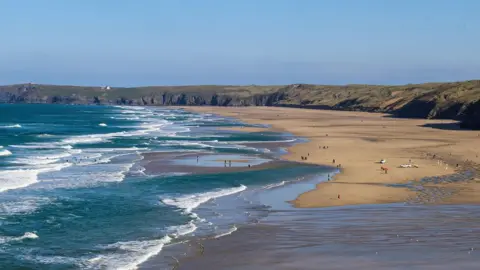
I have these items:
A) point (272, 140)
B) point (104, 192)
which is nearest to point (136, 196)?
point (104, 192)

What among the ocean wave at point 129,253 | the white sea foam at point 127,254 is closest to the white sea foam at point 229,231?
the ocean wave at point 129,253

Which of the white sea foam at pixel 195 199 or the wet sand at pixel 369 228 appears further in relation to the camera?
the white sea foam at pixel 195 199

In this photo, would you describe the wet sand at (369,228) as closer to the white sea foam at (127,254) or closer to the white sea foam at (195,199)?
the white sea foam at (127,254)

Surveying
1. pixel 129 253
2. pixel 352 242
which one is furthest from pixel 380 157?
pixel 129 253

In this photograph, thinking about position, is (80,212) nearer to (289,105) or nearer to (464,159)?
(464,159)

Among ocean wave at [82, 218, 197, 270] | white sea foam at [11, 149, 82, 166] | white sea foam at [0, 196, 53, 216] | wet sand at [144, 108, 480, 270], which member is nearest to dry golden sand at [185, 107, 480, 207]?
wet sand at [144, 108, 480, 270]

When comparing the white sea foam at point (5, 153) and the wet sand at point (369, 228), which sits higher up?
the wet sand at point (369, 228)
